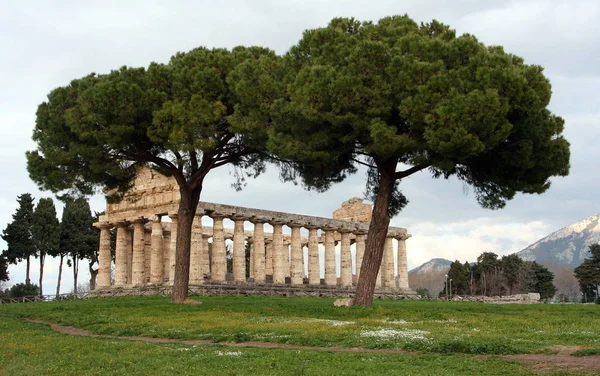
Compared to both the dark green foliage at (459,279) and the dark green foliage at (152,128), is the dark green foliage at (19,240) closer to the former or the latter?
the dark green foliage at (152,128)

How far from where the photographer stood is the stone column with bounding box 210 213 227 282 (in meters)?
49.9

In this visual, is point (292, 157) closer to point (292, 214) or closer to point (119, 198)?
point (119, 198)

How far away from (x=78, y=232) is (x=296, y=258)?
85.3 feet

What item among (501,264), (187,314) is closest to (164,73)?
(187,314)

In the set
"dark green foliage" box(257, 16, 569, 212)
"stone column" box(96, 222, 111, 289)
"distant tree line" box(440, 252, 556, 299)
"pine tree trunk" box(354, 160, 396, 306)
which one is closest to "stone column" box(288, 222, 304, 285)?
"stone column" box(96, 222, 111, 289)

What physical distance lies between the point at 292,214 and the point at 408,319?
32.3m

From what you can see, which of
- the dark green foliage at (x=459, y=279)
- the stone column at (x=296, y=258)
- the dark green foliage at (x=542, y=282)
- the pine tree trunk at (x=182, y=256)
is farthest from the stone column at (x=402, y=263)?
the pine tree trunk at (x=182, y=256)

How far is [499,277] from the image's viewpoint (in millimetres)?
90625

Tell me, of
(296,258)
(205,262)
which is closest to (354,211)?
(296,258)

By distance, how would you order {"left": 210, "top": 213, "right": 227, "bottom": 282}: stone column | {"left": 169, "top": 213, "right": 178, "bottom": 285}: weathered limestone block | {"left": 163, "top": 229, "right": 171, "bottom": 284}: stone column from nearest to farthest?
{"left": 169, "top": 213, "right": 178, "bottom": 285}: weathered limestone block, {"left": 210, "top": 213, "right": 227, "bottom": 282}: stone column, {"left": 163, "top": 229, "right": 171, "bottom": 284}: stone column

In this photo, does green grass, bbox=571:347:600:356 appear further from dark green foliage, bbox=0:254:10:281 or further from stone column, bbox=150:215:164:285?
dark green foliage, bbox=0:254:10:281

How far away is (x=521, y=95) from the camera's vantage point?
25.2 metres

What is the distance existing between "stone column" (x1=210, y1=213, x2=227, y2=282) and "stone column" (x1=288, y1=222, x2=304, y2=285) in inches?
282

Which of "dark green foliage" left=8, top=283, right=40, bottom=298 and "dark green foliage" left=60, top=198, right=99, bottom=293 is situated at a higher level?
"dark green foliage" left=60, top=198, right=99, bottom=293
